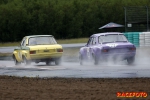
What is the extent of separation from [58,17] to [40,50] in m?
60.7

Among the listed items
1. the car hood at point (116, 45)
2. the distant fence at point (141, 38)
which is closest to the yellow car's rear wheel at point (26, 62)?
the car hood at point (116, 45)

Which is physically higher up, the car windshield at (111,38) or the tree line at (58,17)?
the car windshield at (111,38)

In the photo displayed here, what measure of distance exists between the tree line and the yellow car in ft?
176

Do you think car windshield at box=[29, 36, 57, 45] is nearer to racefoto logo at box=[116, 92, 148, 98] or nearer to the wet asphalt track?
the wet asphalt track

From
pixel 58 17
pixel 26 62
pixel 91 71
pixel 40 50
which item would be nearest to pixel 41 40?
pixel 40 50

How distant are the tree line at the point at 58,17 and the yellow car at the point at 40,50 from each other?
5355 cm

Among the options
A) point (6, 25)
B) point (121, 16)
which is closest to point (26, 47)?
point (6, 25)

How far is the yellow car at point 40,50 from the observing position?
71.2 feet

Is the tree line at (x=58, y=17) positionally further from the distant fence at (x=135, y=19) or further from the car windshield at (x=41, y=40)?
the car windshield at (x=41, y=40)

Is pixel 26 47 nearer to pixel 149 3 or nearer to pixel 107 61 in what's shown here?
pixel 107 61

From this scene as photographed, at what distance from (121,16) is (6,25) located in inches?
823

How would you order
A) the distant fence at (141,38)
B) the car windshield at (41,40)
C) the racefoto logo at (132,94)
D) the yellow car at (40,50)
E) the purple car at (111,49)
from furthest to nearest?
the distant fence at (141,38) → the car windshield at (41,40) → the yellow car at (40,50) → the purple car at (111,49) → the racefoto logo at (132,94)

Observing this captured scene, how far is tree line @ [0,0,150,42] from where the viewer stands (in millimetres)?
78500

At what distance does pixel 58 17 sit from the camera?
269 feet
